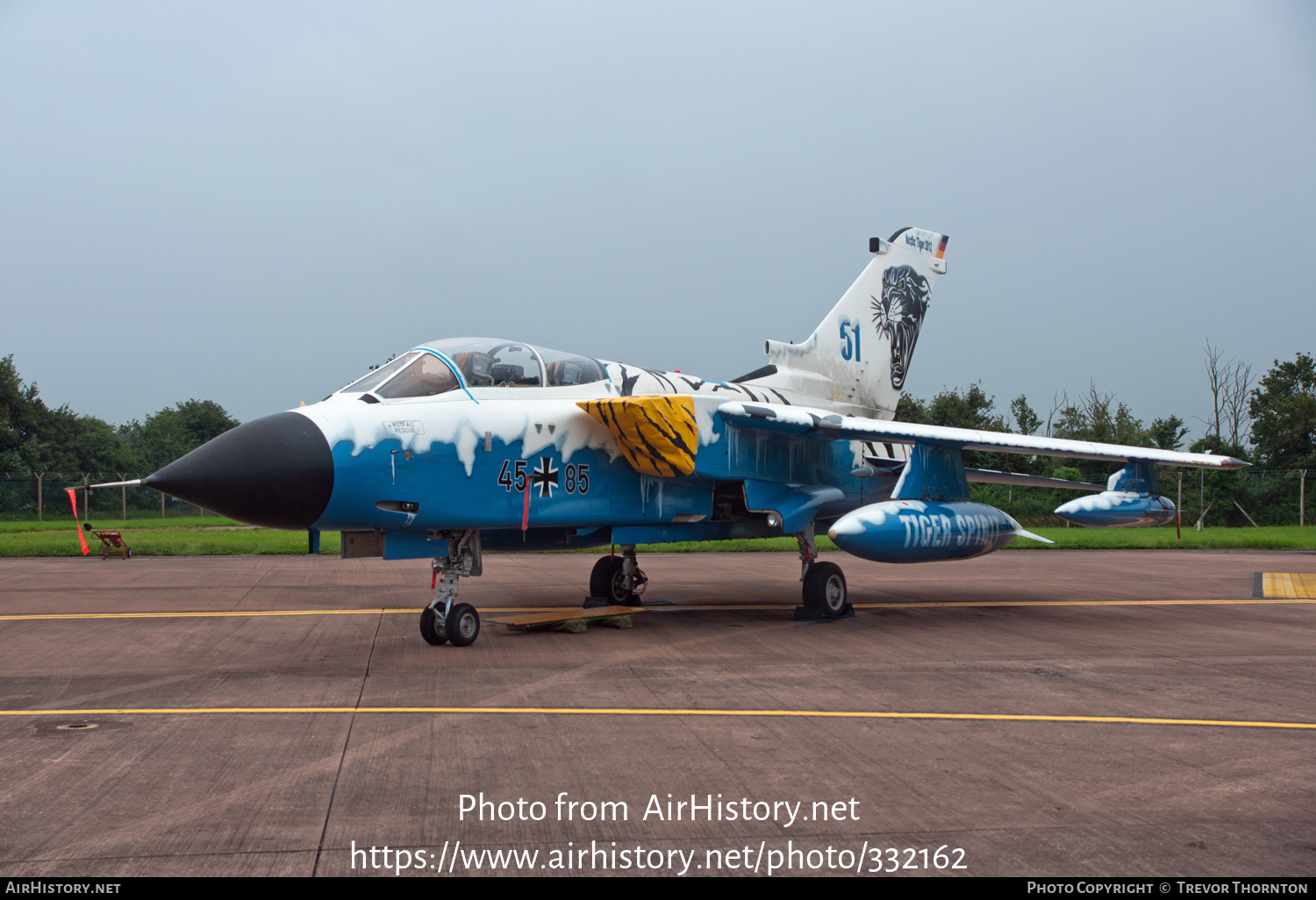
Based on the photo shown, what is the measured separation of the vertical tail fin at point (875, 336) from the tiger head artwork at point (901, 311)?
1cm

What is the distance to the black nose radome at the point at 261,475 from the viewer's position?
7.54m

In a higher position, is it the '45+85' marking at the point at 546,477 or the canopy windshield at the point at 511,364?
the canopy windshield at the point at 511,364

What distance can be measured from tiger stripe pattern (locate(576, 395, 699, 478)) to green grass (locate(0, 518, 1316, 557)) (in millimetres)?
10772

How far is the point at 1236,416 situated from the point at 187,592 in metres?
59.8

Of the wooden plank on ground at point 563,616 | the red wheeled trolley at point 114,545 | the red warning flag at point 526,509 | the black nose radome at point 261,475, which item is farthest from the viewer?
the red wheeled trolley at point 114,545

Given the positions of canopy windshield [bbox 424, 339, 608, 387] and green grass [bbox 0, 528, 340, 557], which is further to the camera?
green grass [bbox 0, 528, 340, 557]

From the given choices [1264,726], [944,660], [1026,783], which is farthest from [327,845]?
[944,660]

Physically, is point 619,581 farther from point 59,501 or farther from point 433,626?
point 59,501

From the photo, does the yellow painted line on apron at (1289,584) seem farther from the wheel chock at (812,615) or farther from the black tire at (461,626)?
the black tire at (461,626)

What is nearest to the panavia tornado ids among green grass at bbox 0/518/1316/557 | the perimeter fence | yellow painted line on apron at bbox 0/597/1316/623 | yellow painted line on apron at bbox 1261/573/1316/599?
yellow painted line on apron at bbox 0/597/1316/623

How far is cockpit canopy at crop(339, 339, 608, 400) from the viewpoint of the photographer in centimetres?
907

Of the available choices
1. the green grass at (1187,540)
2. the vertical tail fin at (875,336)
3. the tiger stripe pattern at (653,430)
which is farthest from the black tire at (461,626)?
the green grass at (1187,540)

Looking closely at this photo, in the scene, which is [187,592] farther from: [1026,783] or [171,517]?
[171,517]

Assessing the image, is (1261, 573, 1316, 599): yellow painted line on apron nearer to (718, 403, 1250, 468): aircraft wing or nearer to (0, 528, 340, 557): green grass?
(718, 403, 1250, 468): aircraft wing
